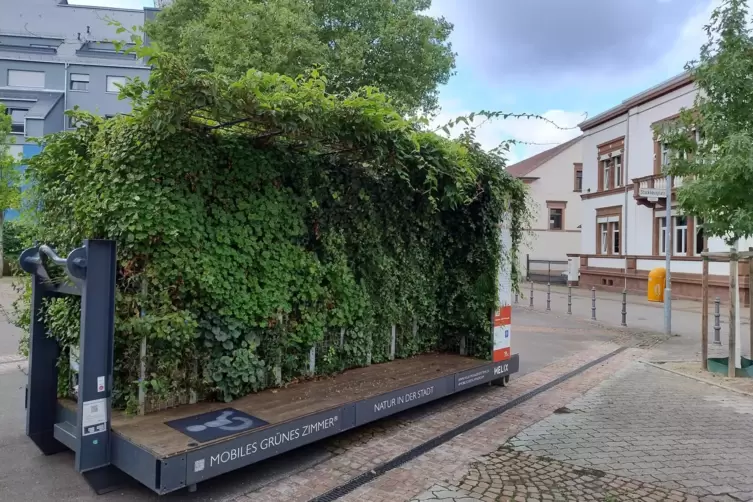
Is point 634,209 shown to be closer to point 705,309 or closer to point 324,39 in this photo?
point 324,39

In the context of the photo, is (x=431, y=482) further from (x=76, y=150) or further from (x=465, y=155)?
(x=76, y=150)

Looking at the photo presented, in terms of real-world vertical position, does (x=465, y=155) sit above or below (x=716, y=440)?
above

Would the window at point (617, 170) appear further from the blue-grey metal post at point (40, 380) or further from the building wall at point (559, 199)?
the blue-grey metal post at point (40, 380)

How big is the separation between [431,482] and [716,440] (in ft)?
10.9

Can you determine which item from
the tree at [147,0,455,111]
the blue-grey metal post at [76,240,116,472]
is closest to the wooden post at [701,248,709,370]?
the tree at [147,0,455,111]

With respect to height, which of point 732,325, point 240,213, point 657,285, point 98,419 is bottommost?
point 98,419

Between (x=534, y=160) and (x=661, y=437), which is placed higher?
(x=534, y=160)

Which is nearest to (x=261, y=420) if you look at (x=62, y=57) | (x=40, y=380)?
(x=40, y=380)

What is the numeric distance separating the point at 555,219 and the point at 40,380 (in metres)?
39.9

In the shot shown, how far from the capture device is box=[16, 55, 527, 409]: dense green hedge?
14.5ft

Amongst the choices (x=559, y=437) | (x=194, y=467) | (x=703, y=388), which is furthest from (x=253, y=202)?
(x=703, y=388)

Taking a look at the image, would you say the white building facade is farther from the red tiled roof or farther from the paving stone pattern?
the paving stone pattern

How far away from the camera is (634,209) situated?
88.3 feet

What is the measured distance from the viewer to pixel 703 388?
7980 mm
